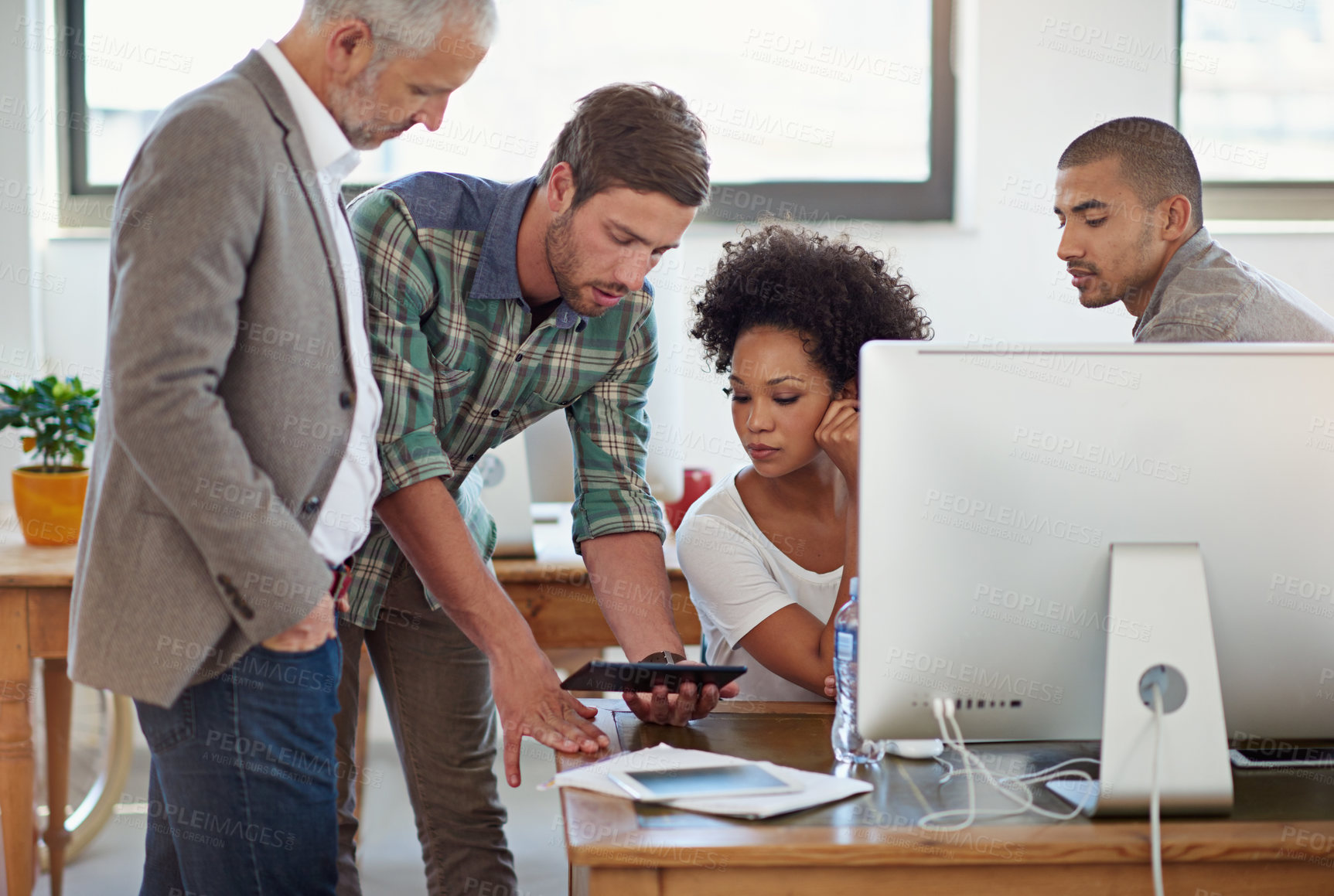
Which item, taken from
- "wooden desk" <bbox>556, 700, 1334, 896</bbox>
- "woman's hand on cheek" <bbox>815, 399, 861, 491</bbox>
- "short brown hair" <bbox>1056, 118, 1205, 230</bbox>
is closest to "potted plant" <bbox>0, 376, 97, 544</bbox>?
"woman's hand on cheek" <bbox>815, 399, 861, 491</bbox>

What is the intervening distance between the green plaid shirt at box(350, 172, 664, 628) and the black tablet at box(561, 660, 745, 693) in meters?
0.37

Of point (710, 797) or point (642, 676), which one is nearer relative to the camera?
point (710, 797)

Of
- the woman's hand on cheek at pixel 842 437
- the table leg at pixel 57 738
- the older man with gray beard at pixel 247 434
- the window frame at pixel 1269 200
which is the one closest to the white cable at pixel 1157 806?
the woman's hand on cheek at pixel 842 437

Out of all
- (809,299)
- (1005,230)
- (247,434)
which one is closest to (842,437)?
(809,299)

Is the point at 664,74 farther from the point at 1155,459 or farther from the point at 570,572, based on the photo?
the point at 1155,459

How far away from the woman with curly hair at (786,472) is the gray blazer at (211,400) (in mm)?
680

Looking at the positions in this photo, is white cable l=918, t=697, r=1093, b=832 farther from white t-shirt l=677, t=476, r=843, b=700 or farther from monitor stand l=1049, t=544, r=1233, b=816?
white t-shirt l=677, t=476, r=843, b=700

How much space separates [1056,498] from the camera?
1.00 meters

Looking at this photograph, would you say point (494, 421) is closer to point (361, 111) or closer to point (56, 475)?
point (361, 111)

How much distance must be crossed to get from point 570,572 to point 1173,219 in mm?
1177

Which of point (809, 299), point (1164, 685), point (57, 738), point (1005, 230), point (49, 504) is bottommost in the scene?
point (57, 738)

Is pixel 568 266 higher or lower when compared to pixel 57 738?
higher

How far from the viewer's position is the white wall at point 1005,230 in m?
3.04

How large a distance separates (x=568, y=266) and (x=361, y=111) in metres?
0.40
